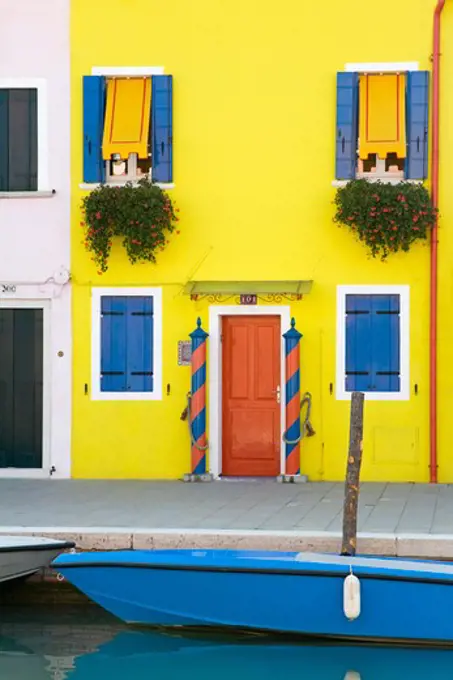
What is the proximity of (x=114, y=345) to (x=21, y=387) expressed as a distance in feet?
4.17

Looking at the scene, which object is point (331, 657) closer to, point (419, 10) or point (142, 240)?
point (142, 240)

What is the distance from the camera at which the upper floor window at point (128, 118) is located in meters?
18.0

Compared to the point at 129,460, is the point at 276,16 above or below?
above

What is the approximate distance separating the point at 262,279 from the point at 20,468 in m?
3.76

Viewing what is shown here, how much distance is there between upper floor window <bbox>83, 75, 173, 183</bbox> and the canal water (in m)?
6.69

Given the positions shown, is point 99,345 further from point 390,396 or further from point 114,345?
point 390,396

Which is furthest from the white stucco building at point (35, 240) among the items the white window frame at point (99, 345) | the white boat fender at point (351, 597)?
the white boat fender at point (351, 597)

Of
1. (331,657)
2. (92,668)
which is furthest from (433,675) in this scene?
(92,668)

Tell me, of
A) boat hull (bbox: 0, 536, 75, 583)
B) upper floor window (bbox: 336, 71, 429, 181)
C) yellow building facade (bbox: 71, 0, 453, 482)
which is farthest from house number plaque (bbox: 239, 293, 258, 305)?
boat hull (bbox: 0, 536, 75, 583)

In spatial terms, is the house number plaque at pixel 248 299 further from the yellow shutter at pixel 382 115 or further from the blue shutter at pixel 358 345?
the yellow shutter at pixel 382 115

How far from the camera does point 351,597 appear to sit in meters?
12.0

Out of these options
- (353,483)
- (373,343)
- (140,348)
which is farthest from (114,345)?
(353,483)

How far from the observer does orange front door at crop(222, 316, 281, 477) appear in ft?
59.6

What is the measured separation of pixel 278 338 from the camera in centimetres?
1816
